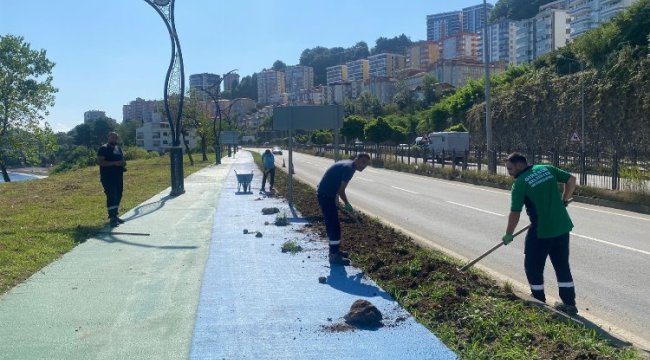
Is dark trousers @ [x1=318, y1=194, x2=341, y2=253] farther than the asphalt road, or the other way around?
dark trousers @ [x1=318, y1=194, x2=341, y2=253]

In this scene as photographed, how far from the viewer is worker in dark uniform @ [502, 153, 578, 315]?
5.94 metres

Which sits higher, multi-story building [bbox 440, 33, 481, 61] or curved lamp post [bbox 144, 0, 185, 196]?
multi-story building [bbox 440, 33, 481, 61]

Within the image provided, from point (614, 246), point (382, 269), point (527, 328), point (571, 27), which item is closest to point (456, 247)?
point (614, 246)

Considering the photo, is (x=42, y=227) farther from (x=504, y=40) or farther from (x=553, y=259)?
(x=504, y=40)

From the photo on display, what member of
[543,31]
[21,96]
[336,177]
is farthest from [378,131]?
[543,31]

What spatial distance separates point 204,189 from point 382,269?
49.8ft

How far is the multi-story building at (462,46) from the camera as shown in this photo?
180750 mm

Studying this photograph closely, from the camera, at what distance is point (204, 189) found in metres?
22.1

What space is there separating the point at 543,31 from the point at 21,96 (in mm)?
101224

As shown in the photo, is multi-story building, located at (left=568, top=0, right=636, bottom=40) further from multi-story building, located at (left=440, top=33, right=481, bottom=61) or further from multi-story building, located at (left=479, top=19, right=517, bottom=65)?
multi-story building, located at (left=440, top=33, right=481, bottom=61)

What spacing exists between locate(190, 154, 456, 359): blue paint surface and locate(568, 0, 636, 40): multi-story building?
338 ft

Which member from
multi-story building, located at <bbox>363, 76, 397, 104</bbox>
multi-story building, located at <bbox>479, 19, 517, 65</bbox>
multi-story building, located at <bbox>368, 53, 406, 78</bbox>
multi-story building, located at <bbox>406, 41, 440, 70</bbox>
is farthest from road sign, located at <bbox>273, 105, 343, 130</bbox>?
multi-story building, located at <bbox>406, 41, 440, 70</bbox>

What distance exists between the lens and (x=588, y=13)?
4409 inches

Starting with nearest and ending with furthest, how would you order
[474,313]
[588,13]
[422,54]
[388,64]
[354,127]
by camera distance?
1. [474,313]
2. [354,127]
3. [588,13]
4. [388,64]
5. [422,54]
